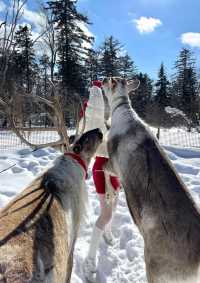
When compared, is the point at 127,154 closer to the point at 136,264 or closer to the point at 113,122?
the point at 113,122

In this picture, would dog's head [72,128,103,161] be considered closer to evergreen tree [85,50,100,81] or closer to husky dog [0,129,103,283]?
husky dog [0,129,103,283]

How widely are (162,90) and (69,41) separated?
12838mm

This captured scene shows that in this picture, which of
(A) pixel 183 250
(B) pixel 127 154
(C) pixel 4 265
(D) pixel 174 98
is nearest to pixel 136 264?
(B) pixel 127 154

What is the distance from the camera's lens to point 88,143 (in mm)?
3658

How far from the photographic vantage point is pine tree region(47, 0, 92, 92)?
32781 mm

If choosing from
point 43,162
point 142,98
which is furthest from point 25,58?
Result: point 43,162

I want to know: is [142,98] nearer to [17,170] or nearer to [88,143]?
[17,170]

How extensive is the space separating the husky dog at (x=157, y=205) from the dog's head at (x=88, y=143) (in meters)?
0.25

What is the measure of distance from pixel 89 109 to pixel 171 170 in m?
1.62

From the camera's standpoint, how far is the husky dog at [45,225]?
1.79 meters

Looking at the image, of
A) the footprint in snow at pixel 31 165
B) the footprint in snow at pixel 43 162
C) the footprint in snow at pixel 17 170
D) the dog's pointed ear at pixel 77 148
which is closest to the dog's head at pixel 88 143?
the dog's pointed ear at pixel 77 148

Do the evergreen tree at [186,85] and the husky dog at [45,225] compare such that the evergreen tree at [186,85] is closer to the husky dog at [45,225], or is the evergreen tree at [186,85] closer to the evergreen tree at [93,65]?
the evergreen tree at [93,65]

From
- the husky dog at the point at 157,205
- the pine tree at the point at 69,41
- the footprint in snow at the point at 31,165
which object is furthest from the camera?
the pine tree at the point at 69,41

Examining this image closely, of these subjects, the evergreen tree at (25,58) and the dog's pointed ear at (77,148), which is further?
the evergreen tree at (25,58)
